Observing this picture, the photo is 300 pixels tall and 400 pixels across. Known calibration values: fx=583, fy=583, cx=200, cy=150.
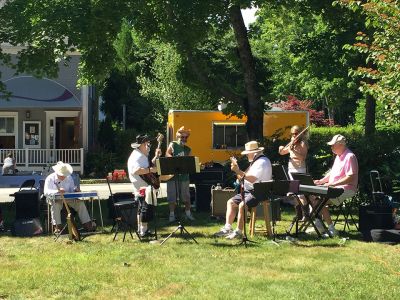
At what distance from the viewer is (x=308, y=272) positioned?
6.76 m

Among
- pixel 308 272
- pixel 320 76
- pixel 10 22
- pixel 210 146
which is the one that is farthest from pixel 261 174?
pixel 210 146

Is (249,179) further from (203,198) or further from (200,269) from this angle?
(203,198)

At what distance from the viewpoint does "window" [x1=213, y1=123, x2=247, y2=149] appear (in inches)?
881

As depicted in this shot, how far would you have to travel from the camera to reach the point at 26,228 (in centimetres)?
1000

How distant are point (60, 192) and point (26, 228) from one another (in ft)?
3.67

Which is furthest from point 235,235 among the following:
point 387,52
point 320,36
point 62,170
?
point 320,36

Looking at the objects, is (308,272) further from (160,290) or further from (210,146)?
(210,146)

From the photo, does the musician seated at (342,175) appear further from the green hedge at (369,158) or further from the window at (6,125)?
the window at (6,125)

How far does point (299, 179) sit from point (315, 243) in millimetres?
1102

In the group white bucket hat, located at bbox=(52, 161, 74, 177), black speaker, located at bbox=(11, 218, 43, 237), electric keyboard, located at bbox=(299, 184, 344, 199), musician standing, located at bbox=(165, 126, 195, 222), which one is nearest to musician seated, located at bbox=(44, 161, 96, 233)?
white bucket hat, located at bbox=(52, 161, 74, 177)

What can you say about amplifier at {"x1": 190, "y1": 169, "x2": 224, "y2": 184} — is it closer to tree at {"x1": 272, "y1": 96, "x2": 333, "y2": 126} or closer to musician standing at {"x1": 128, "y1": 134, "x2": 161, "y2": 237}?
musician standing at {"x1": 128, "y1": 134, "x2": 161, "y2": 237}

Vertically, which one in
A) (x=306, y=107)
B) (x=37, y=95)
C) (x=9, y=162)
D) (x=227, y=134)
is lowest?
(x=9, y=162)

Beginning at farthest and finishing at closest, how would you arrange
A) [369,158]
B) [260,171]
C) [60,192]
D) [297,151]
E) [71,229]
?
[369,158], [297,151], [60,192], [71,229], [260,171]

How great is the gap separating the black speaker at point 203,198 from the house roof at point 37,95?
493 inches
